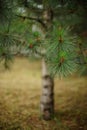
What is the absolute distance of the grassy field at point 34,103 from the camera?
3.72 m

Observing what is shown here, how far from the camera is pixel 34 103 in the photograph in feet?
16.1

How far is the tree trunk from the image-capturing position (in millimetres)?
3994

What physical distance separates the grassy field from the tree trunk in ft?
0.41

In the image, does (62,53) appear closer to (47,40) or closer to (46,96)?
(47,40)

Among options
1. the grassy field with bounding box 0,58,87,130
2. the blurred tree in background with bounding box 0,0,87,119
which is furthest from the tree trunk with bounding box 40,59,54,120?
the blurred tree in background with bounding box 0,0,87,119

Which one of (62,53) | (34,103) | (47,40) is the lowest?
(34,103)

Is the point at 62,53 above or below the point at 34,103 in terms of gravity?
above

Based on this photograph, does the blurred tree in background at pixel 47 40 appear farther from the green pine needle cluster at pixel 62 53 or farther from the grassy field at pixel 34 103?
the grassy field at pixel 34 103

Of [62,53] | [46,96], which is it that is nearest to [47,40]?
[62,53]

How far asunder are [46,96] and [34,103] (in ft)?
3.01

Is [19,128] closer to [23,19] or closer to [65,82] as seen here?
[23,19]

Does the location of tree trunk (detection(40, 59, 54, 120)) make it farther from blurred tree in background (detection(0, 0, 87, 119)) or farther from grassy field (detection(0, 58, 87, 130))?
blurred tree in background (detection(0, 0, 87, 119))

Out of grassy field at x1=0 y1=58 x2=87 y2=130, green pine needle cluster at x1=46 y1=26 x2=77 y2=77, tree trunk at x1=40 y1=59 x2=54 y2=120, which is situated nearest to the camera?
green pine needle cluster at x1=46 y1=26 x2=77 y2=77

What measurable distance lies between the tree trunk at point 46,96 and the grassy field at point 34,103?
0.41 ft
